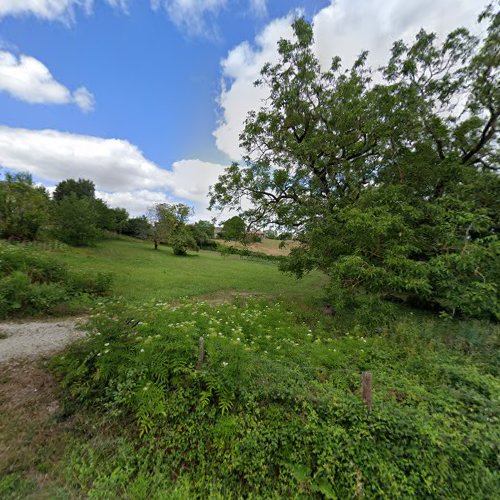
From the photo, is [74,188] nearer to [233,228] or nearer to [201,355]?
[233,228]

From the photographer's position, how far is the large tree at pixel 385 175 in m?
6.75

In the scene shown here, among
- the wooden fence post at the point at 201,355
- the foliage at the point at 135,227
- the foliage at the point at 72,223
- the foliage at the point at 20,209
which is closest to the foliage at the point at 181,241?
the foliage at the point at 72,223

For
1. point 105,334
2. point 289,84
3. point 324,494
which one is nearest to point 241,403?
point 324,494

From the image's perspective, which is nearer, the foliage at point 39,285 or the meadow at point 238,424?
→ the meadow at point 238,424

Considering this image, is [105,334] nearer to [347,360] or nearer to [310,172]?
[347,360]

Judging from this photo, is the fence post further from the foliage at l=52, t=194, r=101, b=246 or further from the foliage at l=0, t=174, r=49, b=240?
the foliage at l=52, t=194, r=101, b=246

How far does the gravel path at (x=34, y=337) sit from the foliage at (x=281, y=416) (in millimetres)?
1522

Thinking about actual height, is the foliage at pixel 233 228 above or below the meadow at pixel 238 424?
above

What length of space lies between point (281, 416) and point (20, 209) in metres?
23.5

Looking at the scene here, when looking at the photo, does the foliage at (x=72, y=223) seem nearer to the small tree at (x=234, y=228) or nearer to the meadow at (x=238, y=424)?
the small tree at (x=234, y=228)

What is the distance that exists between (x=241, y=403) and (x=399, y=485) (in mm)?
2015

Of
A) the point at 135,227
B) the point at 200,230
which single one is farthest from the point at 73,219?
the point at 135,227

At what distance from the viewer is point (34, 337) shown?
5.32 meters

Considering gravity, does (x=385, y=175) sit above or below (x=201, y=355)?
above
